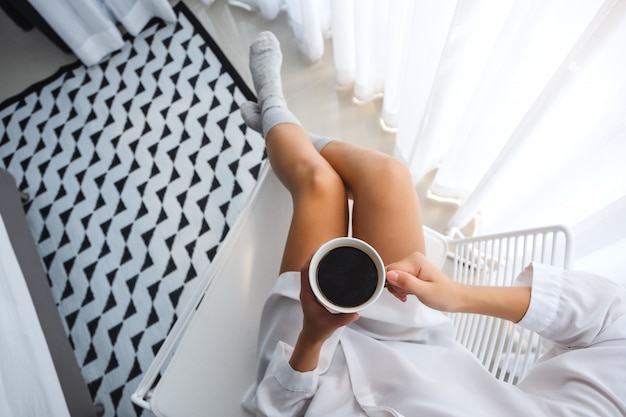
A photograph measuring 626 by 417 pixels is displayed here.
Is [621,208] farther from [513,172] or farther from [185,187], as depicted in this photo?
[185,187]

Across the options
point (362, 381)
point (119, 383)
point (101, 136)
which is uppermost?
point (101, 136)

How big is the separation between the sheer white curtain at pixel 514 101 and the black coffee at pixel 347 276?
391 mm

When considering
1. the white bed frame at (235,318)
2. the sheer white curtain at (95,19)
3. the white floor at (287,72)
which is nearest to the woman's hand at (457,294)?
the white bed frame at (235,318)

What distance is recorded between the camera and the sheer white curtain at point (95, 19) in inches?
53.7

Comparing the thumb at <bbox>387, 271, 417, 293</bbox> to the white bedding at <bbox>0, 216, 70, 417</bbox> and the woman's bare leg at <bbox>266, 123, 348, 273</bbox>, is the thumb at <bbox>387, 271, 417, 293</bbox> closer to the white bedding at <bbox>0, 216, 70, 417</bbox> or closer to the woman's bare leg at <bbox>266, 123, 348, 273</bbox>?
the woman's bare leg at <bbox>266, 123, 348, 273</bbox>

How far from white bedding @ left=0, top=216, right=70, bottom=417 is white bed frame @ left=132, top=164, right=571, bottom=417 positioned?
0.67 ft

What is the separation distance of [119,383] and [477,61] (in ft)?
3.96

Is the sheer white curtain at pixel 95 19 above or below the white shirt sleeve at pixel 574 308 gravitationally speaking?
above

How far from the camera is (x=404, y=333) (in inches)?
26.3

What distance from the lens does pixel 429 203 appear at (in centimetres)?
128

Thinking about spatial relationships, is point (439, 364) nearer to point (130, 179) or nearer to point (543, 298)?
point (543, 298)

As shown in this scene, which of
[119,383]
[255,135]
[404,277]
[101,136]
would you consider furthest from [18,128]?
[404,277]

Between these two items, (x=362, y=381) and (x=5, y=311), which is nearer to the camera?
(x=362, y=381)

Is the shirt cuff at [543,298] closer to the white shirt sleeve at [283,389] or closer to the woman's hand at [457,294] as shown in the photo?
the woman's hand at [457,294]
